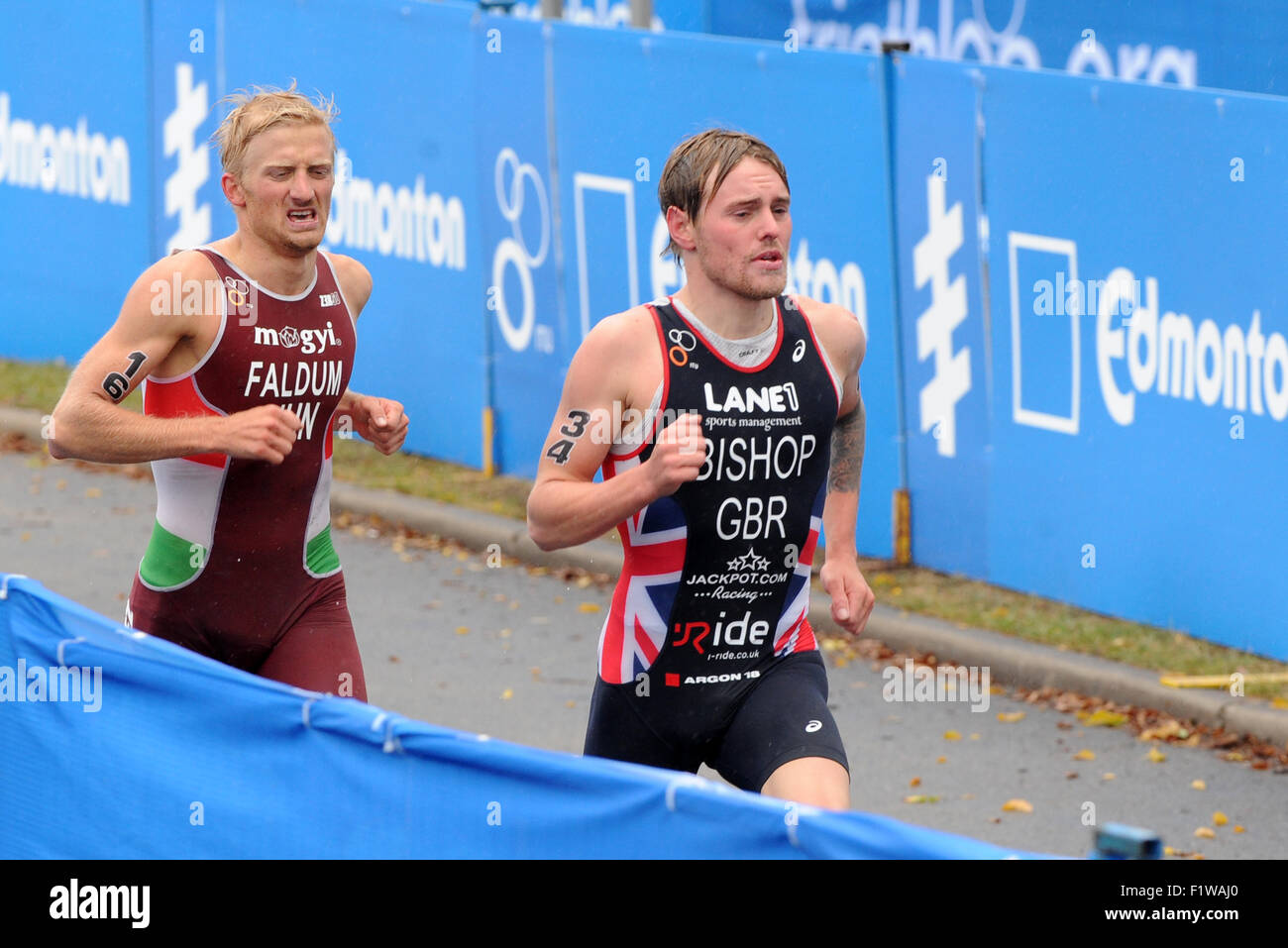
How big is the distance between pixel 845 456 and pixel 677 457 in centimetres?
121

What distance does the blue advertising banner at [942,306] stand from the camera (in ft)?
31.8

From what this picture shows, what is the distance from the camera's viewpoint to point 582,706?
28.2 ft

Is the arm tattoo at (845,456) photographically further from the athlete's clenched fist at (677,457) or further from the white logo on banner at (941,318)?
the white logo on banner at (941,318)

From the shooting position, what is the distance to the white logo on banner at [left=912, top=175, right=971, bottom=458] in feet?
32.1

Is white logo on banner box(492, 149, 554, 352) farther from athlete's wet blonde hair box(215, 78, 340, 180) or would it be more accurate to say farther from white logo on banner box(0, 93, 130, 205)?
athlete's wet blonde hair box(215, 78, 340, 180)

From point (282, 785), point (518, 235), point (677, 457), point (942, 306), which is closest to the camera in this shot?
point (282, 785)

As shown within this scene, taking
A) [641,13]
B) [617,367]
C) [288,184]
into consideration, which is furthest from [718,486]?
[641,13]

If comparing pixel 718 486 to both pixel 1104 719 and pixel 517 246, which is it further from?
pixel 517 246

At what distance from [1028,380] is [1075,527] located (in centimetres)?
71

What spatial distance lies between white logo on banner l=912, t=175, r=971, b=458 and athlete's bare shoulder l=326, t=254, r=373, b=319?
4.35m

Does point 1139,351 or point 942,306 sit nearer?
point 1139,351

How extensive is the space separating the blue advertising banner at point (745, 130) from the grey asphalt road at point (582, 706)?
1.60 m

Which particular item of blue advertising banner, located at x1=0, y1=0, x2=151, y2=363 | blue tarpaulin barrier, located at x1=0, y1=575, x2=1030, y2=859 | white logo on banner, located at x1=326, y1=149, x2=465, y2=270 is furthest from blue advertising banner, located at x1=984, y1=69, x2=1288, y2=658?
blue advertising banner, located at x1=0, y1=0, x2=151, y2=363
